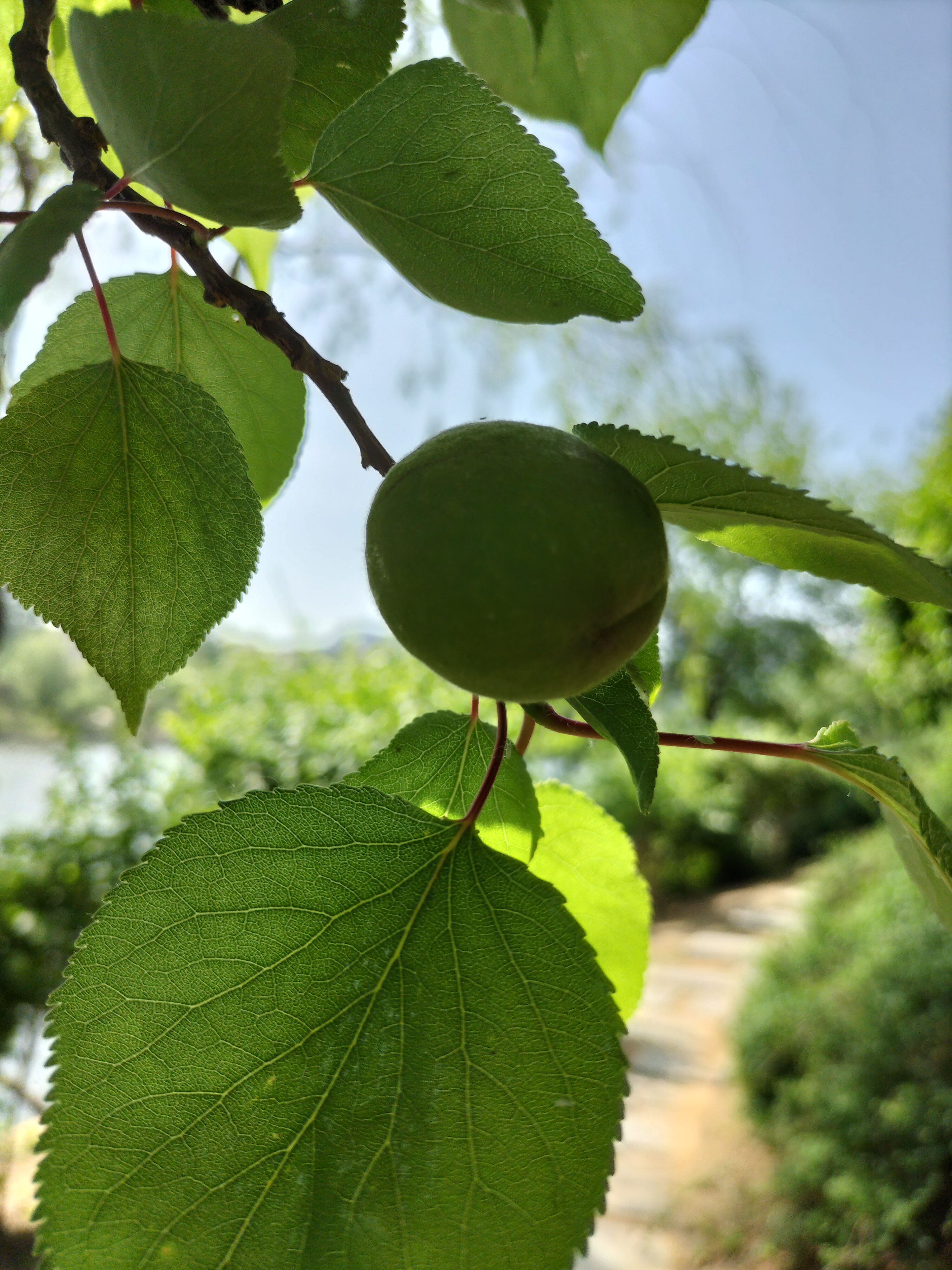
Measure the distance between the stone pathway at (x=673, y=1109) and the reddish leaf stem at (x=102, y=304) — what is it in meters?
1.92

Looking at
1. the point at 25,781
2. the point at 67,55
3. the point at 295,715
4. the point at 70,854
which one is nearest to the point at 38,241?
the point at 67,55

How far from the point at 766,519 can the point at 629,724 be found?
0.29ft

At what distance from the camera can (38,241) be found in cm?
28

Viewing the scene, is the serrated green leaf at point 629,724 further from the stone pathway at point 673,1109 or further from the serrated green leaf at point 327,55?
the stone pathway at point 673,1109

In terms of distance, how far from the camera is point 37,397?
404 millimetres

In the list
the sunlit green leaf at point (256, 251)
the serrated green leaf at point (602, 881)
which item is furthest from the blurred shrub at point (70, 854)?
the serrated green leaf at point (602, 881)

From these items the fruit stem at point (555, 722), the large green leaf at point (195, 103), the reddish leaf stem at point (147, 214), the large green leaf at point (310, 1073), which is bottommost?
the large green leaf at point (310, 1073)

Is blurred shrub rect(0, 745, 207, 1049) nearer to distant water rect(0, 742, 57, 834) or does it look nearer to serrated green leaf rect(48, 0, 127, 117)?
distant water rect(0, 742, 57, 834)

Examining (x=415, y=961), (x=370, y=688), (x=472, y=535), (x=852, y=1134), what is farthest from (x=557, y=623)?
(x=370, y=688)

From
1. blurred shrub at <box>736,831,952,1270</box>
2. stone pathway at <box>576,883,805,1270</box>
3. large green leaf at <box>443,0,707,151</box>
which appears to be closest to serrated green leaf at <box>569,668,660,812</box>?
large green leaf at <box>443,0,707,151</box>

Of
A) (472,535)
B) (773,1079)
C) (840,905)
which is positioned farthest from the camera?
(840,905)

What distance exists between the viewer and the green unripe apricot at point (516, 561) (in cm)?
29

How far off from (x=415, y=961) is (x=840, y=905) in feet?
15.0

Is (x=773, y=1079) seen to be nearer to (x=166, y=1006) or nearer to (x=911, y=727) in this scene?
(x=911, y=727)
